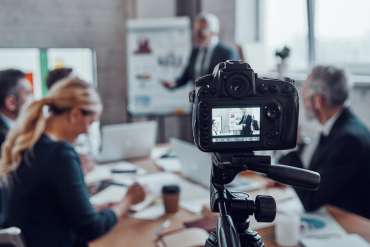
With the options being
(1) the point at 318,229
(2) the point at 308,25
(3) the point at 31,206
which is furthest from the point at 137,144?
(2) the point at 308,25

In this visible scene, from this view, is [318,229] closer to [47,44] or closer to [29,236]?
[29,236]

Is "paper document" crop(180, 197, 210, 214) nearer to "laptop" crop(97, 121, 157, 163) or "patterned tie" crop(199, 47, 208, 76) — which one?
"laptop" crop(97, 121, 157, 163)

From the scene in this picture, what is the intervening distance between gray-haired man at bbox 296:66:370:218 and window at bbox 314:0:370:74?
5.41 ft

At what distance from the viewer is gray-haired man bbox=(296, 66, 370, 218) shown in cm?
181

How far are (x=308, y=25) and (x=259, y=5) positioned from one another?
77 centimetres

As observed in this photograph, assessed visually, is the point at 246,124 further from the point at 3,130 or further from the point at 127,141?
the point at 127,141

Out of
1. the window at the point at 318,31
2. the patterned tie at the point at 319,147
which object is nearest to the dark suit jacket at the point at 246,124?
the patterned tie at the point at 319,147

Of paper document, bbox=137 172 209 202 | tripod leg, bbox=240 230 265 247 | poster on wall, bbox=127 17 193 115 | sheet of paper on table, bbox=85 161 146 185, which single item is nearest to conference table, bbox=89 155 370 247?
paper document, bbox=137 172 209 202

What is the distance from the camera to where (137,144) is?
260 cm

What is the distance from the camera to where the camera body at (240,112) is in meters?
0.66

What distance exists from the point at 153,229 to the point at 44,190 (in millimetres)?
416

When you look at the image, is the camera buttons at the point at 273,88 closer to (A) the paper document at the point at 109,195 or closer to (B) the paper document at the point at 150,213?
(B) the paper document at the point at 150,213

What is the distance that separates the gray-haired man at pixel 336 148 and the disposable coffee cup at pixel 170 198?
50 cm

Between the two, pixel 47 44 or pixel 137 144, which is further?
pixel 47 44
